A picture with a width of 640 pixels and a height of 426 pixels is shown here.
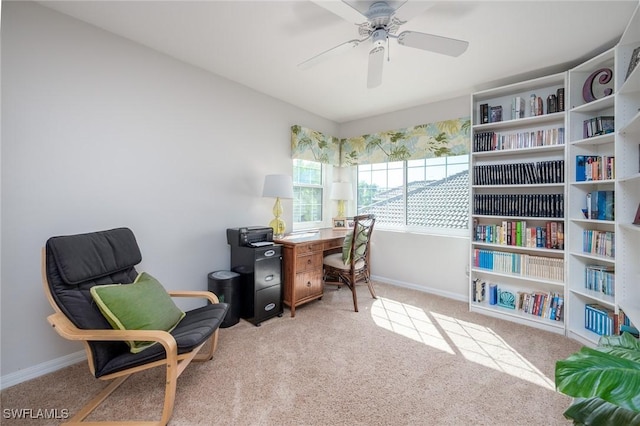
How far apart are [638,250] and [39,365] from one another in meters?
4.19

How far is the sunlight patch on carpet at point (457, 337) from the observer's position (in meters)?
1.91

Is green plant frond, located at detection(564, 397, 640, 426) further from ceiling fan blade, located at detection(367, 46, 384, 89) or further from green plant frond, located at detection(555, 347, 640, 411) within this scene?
ceiling fan blade, located at detection(367, 46, 384, 89)

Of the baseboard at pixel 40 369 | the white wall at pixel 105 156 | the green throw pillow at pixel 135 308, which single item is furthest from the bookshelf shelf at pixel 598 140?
the baseboard at pixel 40 369

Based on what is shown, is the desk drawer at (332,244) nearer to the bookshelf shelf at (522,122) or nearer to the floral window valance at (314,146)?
the floral window valance at (314,146)

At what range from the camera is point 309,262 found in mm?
2904

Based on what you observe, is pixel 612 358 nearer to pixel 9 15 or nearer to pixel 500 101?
pixel 500 101

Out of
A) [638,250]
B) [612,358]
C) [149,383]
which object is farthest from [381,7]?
[149,383]

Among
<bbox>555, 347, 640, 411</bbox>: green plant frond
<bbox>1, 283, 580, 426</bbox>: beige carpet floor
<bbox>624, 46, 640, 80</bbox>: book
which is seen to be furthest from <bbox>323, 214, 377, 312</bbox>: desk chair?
<bbox>624, 46, 640, 80</bbox>: book

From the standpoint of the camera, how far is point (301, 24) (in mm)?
1924

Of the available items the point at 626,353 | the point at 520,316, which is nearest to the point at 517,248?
the point at 520,316

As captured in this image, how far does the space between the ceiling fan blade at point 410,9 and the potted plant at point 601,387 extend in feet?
5.48

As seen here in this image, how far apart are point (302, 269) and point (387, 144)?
211cm

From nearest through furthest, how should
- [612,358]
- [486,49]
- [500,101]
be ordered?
[612,358] → [486,49] → [500,101]

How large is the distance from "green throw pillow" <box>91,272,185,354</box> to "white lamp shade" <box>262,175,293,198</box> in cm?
147
